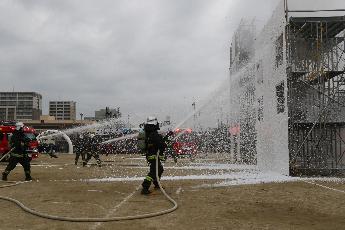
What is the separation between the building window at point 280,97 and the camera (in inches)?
631

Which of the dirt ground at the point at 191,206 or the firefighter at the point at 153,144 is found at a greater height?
the firefighter at the point at 153,144

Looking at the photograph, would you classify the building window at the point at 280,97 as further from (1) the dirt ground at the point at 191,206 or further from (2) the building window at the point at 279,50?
(1) the dirt ground at the point at 191,206

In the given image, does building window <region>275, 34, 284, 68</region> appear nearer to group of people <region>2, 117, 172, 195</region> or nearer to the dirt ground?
group of people <region>2, 117, 172, 195</region>

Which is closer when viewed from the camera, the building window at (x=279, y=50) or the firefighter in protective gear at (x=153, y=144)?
the firefighter in protective gear at (x=153, y=144)

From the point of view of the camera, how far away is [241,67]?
2653cm

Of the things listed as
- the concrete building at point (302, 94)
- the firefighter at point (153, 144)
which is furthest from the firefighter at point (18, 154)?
the concrete building at point (302, 94)

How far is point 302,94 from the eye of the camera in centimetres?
1762

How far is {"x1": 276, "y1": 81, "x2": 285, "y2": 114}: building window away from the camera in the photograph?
1603cm

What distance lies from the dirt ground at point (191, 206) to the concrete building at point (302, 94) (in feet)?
14.1

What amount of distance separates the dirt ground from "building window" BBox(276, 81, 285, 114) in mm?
4883

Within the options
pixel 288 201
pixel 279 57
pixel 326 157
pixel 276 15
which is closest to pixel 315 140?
pixel 326 157

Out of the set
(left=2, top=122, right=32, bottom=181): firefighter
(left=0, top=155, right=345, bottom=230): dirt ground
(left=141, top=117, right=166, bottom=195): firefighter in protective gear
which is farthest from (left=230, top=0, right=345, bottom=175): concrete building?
(left=2, top=122, right=32, bottom=181): firefighter

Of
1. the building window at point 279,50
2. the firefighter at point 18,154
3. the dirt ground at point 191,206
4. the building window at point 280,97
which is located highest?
the building window at point 279,50

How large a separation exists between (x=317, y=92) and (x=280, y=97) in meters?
1.77
